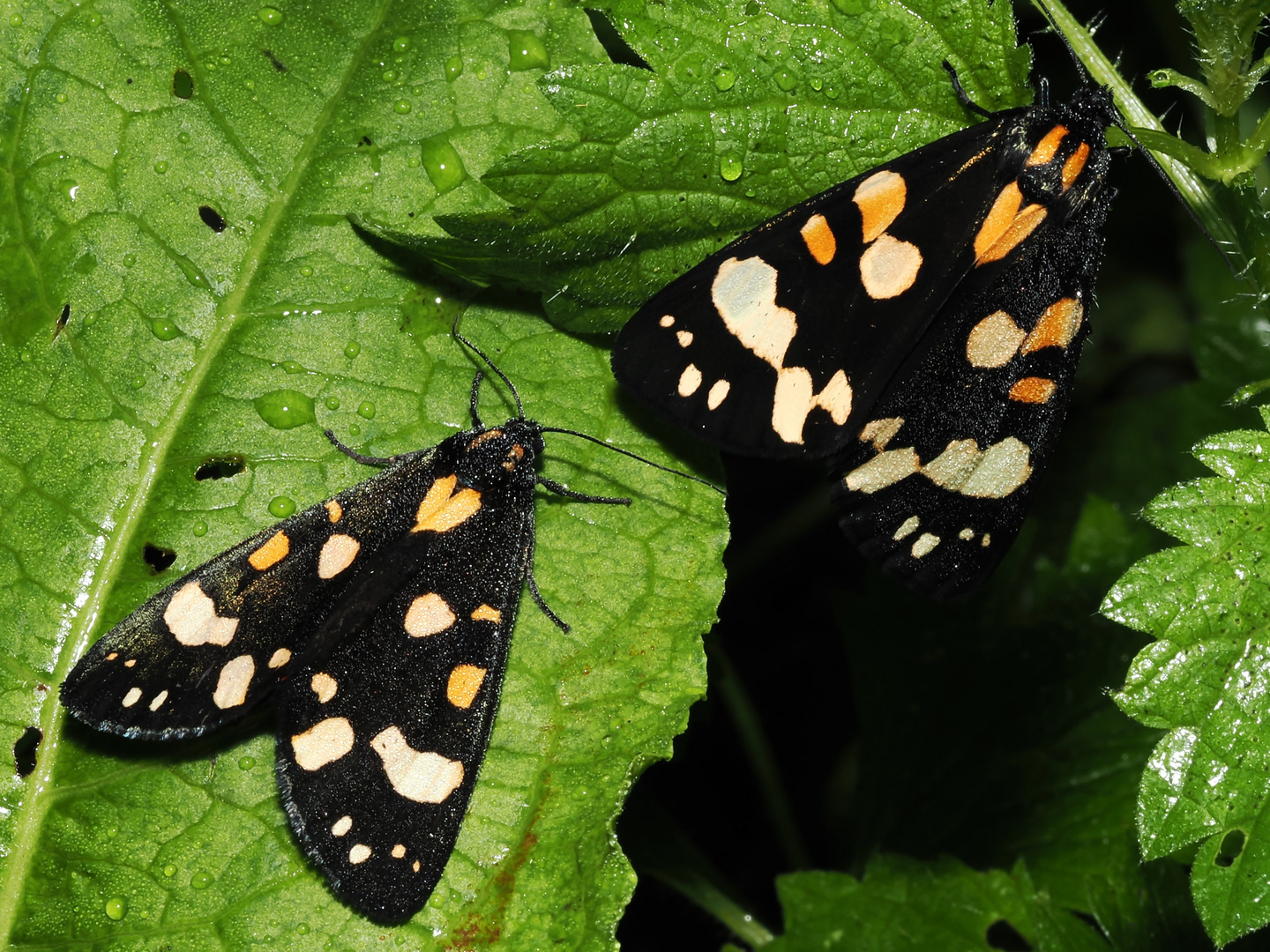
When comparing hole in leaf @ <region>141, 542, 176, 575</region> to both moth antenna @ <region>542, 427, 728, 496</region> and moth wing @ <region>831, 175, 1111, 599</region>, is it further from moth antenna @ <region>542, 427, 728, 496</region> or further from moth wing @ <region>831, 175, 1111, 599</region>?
moth wing @ <region>831, 175, 1111, 599</region>

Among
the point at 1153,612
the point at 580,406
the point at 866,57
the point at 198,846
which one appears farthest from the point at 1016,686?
the point at 198,846

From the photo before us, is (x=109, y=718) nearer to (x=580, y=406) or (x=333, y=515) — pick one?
(x=333, y=515)

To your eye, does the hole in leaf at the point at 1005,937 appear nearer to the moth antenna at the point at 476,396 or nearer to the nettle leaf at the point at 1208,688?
the nettle leaf at the point at 1208,688

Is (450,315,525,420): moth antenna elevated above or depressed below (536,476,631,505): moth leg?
above

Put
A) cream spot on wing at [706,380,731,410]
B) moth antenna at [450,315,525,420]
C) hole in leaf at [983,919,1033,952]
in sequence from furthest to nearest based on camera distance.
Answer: hole in leaf at [983,919,1033,952]
moth antenna at [450,315,525,420]
cream spot on wing at [706,380,731,410]

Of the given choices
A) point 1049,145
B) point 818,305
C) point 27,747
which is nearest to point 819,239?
point 818,305

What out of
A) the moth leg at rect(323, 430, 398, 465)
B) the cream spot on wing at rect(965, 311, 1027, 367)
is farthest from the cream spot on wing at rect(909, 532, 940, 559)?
the moth leg at rect(323, 430, 398, 465)

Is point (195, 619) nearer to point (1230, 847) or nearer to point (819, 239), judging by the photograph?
point (819, 239)

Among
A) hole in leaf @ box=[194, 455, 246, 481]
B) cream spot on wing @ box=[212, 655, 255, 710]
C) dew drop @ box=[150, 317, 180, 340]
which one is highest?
dew drop @ box=[150, 317, 180, 340]
